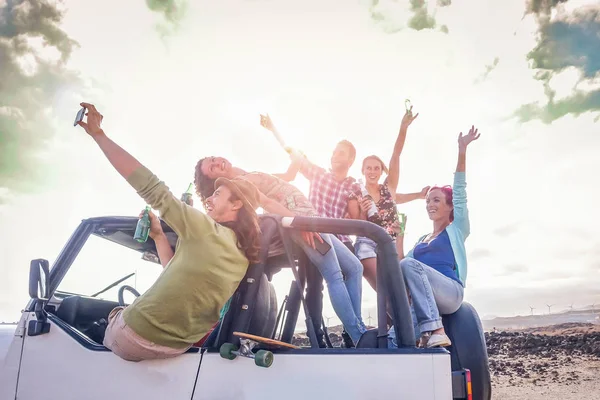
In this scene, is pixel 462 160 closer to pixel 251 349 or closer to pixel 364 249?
pixel 364 249

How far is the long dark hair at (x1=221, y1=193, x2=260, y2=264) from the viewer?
10.0 ft

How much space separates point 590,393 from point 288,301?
38.9 ft

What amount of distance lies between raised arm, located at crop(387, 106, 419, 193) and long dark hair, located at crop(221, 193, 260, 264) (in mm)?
2706

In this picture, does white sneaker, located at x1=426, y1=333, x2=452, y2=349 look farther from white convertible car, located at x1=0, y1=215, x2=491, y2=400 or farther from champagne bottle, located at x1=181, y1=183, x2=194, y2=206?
champagne bottle, located at x1=181, y1=183, x2=194, y2=206

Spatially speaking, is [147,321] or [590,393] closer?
[147,321]

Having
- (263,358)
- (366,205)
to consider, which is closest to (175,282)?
(263,358)

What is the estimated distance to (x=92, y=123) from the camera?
2.98 meters

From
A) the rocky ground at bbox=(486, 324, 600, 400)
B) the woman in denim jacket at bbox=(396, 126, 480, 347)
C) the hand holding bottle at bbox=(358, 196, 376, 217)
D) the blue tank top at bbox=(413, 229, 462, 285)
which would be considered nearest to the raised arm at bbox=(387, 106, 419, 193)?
the hand holding bottle at bbox=(358, 196, 376, 217)

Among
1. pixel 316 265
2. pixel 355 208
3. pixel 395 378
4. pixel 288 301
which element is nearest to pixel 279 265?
pixel 288 301

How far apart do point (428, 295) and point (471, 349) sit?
1.43ft

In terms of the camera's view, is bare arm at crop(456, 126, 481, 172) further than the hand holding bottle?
No

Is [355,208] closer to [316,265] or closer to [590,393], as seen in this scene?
[316,265]

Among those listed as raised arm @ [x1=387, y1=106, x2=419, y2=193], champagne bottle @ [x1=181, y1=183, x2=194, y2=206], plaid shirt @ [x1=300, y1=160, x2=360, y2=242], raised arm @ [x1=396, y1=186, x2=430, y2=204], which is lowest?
champagne bottle @ [x1=181, y1=183, x2=194, y2=206]

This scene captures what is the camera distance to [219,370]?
110 inches
